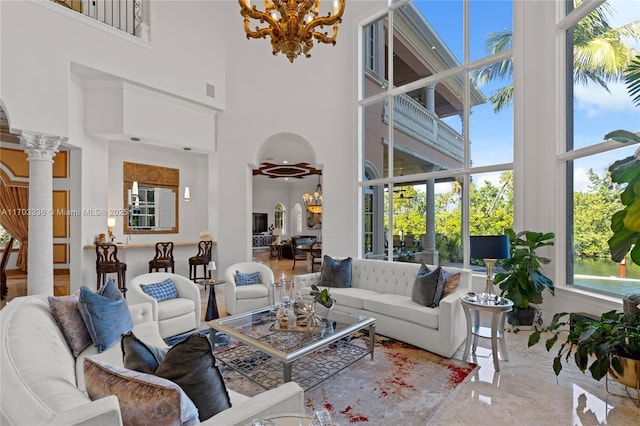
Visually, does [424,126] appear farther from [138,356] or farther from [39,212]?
[39,212]

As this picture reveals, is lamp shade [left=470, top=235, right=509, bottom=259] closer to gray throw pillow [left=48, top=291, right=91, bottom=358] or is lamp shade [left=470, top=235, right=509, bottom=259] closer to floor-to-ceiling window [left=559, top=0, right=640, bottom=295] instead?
floor-to-ceiling window [left=559, top=0, right=640, bottom=295]

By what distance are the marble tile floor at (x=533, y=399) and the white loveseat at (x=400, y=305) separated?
1.08 feet

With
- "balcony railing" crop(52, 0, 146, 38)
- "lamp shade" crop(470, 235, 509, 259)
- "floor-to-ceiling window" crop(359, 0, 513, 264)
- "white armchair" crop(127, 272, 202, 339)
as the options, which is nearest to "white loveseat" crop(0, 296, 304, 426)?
"white armchair" crop(127, 272, 202, 339)

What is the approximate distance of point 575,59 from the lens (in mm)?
4340

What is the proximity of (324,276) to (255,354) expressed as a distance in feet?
5.75

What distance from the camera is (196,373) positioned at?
142cm

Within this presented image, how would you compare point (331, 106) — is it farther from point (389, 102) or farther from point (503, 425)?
point (503, 425)

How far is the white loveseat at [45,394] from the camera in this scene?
3.47ft

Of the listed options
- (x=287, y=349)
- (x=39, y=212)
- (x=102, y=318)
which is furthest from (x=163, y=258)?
(x=287, y=349)

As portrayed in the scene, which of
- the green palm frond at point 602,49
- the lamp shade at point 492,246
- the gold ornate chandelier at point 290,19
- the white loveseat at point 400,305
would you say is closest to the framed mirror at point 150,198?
the white loveseat at point 400,305

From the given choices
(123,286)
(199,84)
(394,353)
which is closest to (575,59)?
(394,353)

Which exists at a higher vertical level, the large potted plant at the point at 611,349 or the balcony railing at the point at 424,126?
the balcony railing at the point at 424,126

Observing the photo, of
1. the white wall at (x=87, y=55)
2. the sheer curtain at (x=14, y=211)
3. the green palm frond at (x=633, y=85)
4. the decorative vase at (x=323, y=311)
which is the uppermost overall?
the white wall at (x=87, y=55)

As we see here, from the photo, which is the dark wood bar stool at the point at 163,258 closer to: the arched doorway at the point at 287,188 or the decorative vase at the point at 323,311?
the decorative vase at the point at 323,311
